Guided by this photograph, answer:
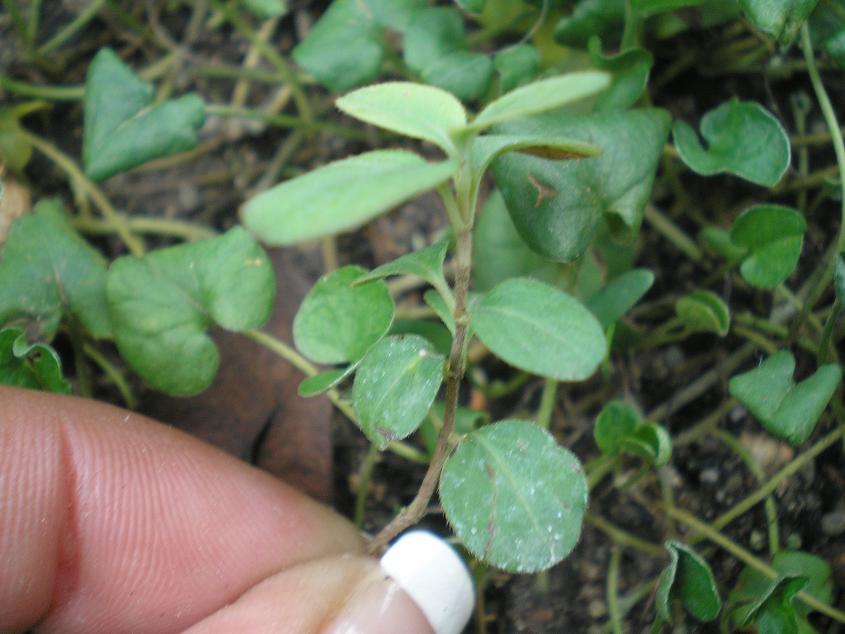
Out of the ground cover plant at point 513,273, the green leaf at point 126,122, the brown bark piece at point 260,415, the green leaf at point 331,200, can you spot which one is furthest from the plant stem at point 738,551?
the green leaf at point 126,122

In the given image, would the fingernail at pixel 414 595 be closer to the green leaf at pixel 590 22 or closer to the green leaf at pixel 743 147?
the green leaf at pixel 743 147

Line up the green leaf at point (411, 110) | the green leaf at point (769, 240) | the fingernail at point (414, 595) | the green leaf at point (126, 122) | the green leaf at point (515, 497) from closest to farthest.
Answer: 1. the green leaf at point (411, 110)
2. the green leaf at point (515, 497)
3. the fingernail at point (414, 595)
4. the green leaf at point (769, 240)
5. the green leaf at point (126, 122)

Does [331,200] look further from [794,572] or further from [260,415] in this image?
[794,572]

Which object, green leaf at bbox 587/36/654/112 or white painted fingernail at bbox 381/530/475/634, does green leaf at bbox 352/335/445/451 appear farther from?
Answer: green leaf at bbox 587/36/654/112

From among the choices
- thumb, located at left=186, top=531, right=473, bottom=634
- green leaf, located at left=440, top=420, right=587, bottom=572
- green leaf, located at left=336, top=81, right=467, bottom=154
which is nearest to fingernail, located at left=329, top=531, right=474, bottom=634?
thumb, located at left=186, top=531, right=473, bottom=634

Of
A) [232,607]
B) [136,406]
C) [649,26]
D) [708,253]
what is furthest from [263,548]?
[649,26]

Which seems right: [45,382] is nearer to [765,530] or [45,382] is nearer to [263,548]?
[263,548]

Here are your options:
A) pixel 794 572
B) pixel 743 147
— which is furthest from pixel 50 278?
pixel 794 572
